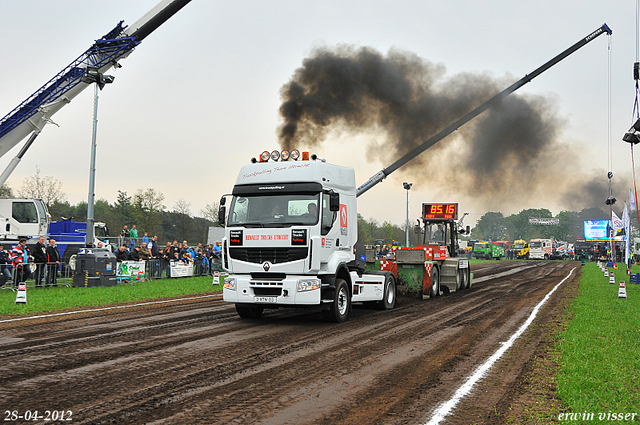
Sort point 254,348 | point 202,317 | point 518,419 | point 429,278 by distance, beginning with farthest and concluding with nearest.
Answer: point 429,278 < point 202,317 < point 254,348 < point 518,419

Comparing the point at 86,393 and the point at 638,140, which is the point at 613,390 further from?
the point at 638,140

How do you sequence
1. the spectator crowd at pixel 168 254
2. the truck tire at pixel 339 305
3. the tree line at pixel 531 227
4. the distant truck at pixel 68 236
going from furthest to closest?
the tree line at pixel 531 227 → the distant truck at pixel 68 236 → the spectator crowd at pixel 168 254 → the truck tire at pixel 339 305

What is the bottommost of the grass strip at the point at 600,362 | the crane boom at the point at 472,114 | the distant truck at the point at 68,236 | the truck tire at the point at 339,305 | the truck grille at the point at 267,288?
the grass strip at the point at 600,362

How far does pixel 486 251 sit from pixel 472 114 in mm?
54396

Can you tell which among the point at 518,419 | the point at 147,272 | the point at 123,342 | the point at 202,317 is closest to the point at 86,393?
the point at 123,342

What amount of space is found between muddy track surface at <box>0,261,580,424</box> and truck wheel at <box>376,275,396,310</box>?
1974mm

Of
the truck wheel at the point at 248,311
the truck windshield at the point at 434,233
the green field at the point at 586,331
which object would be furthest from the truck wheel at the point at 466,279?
the truck wheel at the point at 248,311

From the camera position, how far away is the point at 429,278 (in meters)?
17.8

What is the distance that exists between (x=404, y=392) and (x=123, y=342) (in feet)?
16.2

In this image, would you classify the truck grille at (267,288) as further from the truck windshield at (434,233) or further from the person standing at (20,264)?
the truck windshield at (434,233)

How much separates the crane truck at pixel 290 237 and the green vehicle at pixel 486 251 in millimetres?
68173

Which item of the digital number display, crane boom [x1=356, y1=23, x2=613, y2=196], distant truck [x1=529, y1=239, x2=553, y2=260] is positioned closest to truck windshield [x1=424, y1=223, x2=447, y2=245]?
the digital number display

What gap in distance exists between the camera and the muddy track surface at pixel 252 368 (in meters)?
5.07

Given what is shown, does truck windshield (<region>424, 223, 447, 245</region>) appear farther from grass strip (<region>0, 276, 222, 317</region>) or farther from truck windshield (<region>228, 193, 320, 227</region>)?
truck windshield (<region>228, 193, 320, 227</region>)
